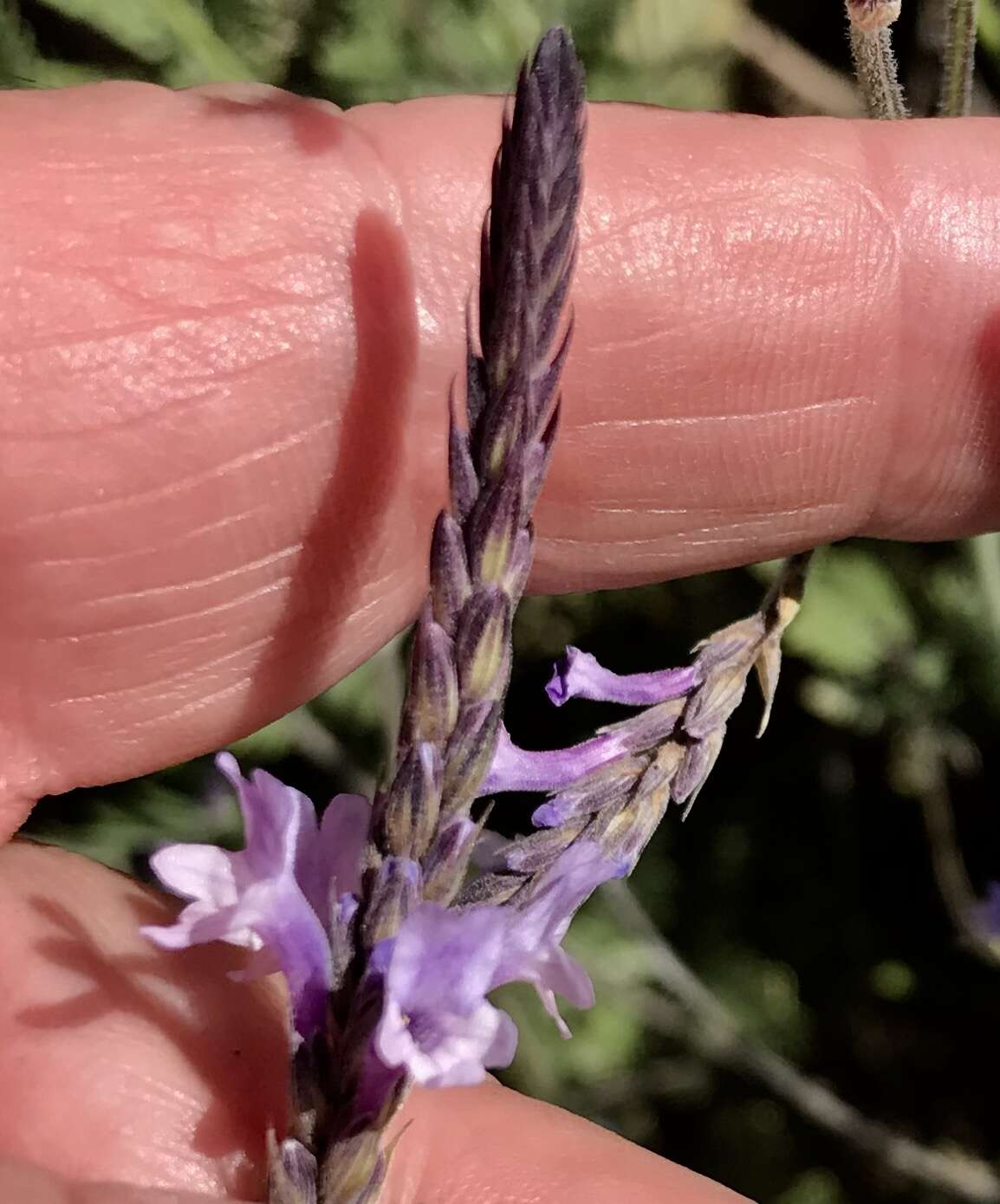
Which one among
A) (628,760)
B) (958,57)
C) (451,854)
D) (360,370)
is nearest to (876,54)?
(958,57)

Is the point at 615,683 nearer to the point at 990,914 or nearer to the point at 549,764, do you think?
the point at 549,764

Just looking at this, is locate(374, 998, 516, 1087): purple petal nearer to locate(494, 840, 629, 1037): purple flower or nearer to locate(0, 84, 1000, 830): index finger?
locate(494, 840, 629, 1037): purple flower

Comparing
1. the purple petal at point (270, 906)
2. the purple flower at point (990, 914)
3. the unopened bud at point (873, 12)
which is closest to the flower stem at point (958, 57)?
the unopened bud at point (873, 12)

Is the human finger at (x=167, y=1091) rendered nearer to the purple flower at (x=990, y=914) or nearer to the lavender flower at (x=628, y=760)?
the lavender flower at (x=628, y=760)

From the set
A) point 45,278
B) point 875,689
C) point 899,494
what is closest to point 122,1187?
point 45,278

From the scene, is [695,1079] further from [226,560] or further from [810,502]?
[226,560]

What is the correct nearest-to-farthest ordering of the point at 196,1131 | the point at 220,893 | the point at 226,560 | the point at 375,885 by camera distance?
the point at 375,885 < the point at 220,893 < the point at 196,1131 < the point at 226,560

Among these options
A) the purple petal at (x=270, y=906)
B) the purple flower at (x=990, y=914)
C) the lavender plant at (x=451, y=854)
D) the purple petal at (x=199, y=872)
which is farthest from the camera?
the purple flower at (x=990, y=914)

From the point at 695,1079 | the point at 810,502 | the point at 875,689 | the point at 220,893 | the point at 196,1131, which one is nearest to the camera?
the point at 220,893
